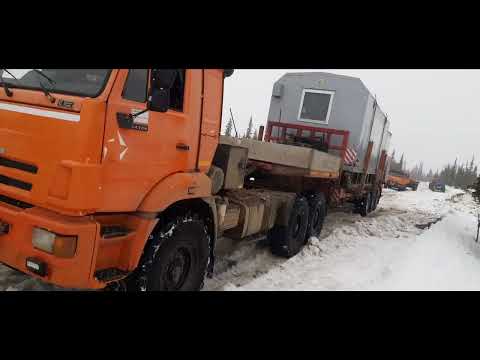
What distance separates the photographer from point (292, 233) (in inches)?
259

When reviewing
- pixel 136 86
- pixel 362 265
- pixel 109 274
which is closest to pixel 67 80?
pixel 136 86

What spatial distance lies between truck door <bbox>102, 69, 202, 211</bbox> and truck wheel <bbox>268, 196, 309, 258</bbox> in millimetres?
2988

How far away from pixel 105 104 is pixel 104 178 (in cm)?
56

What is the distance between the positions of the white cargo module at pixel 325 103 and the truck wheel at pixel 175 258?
5583 mm

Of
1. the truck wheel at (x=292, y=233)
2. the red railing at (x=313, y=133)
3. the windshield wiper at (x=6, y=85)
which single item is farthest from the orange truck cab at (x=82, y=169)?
the red railing at (x=313, y=133)

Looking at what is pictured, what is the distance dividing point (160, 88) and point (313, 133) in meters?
6.23

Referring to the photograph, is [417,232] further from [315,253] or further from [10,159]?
[10,159]

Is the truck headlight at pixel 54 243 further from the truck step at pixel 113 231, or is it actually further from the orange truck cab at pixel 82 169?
the truck step at pixel 113 231

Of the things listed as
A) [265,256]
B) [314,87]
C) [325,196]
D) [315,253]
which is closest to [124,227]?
[265,256]

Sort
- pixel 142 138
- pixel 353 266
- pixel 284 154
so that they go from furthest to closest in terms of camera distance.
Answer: pixel 284 154
pixel 353 266
pixel 142 138

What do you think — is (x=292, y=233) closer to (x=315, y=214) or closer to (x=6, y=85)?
(x=315, y=214)

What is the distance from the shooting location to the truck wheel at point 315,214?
742cm

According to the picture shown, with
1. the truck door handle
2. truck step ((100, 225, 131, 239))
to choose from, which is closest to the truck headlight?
truck step ((100, 225, 131, 239))

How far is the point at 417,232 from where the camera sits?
9.77 m
